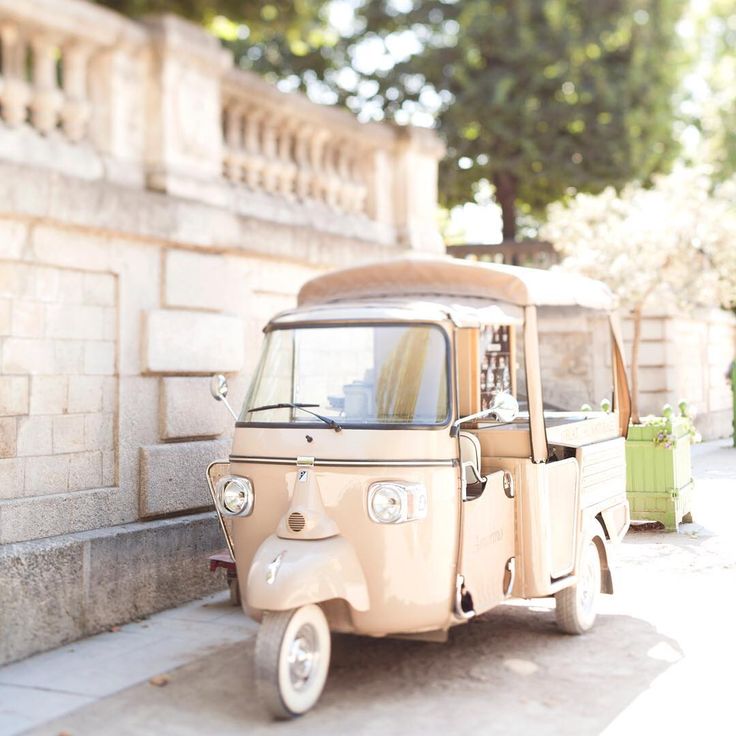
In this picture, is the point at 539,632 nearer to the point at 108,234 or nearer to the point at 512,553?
the point at 512,553

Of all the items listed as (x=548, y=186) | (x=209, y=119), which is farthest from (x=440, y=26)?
(x=209, y=119)

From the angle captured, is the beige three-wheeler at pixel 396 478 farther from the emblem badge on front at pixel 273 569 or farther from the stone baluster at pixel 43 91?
the stone baluster at pixel 43 91

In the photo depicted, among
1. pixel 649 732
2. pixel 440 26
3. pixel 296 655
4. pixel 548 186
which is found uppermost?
pixel 440 26

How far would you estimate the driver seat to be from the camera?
18.8 ft

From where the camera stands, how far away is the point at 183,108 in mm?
7977

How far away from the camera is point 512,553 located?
239 inches

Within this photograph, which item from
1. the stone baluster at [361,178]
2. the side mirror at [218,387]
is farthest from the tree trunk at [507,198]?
the side mirror at [218,387]

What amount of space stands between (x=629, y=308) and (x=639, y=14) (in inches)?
380

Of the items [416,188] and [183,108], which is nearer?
[183,108]

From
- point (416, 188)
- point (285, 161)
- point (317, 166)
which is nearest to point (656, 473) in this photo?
Result: point (416, 188)

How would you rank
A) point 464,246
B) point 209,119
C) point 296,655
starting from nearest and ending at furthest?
point 296,655 → point 209,119 → point 464,246

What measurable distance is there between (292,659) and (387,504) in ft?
2.93

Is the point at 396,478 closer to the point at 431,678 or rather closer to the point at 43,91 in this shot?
the point at 431,678

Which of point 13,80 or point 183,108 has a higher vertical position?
point 183,108
